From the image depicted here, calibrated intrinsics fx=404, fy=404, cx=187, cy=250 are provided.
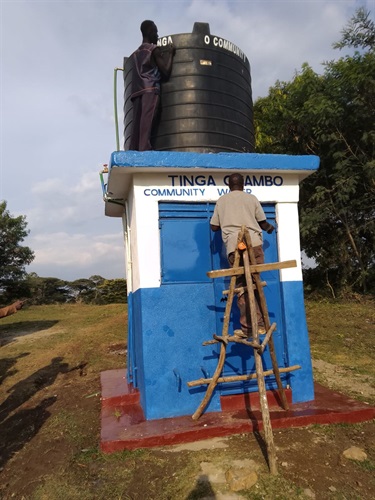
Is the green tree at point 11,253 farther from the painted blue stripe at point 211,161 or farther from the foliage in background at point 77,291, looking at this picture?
the painted blue stripe at point 211,161

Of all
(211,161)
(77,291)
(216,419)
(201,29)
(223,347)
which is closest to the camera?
(223,347)

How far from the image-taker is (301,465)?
134 inches

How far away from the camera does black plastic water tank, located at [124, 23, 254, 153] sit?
534cm

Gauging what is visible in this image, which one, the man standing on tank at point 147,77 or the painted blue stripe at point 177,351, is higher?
the man standing on tank at point 147,77

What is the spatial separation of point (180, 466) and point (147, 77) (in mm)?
4571

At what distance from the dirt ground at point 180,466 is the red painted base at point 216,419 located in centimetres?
9

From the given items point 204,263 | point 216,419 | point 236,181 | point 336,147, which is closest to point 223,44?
point 236,181

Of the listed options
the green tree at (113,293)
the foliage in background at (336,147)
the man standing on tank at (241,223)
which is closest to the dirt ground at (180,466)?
the man standing on tank at (241,223)

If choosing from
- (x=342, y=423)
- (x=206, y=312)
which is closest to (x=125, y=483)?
(x=206, y=312)

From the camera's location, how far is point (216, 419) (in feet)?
13.9

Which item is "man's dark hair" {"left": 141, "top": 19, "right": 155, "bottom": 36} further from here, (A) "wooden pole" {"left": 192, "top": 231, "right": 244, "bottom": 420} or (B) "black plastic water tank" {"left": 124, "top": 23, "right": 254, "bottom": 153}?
(A) "wooden pole" {"left": 192, "top": 231, "right": 244, "bottom": 420}

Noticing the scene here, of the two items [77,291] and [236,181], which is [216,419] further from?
[77,291]

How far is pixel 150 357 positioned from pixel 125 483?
1343 mm

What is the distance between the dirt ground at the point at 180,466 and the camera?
3.11 m
